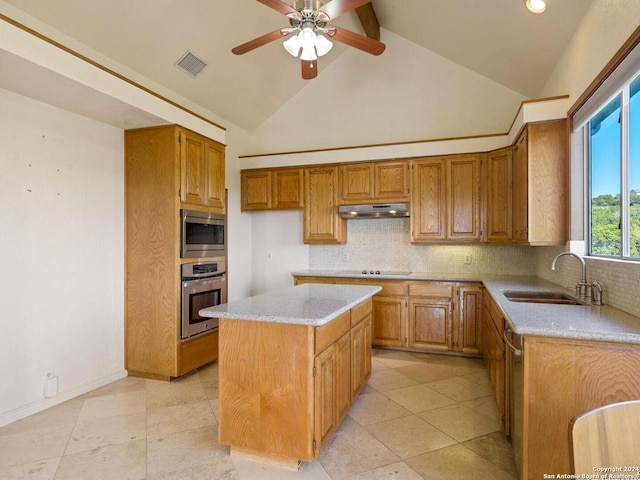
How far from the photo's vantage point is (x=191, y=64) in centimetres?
365

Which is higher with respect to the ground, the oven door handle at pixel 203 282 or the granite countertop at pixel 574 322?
the granite countertop at pixel 574 322

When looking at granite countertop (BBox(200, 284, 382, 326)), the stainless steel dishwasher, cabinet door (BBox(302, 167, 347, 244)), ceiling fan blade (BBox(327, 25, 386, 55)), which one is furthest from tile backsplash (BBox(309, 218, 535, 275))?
ceiling fan blade (BBox(327, 25, 386, 55))

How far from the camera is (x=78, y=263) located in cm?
317

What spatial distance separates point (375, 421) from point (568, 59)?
3.19 metres

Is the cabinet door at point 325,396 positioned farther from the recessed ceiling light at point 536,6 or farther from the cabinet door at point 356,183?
the recessed ceiling light at point 536,6

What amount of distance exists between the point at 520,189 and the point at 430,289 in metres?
1.42

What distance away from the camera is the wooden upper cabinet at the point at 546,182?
2914mm

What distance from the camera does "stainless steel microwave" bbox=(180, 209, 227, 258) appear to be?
3482mm

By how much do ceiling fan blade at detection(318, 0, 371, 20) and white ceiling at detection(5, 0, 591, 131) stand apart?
4.50 ft

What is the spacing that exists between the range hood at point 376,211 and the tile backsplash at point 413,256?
0.98 feet

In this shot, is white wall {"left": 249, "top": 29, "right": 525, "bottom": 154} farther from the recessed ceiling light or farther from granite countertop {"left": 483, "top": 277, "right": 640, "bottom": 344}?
granite countertop {"left": 483, "top": 277, "right": 640, "bottom": 344}

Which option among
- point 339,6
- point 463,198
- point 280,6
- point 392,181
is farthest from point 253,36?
point 463,198

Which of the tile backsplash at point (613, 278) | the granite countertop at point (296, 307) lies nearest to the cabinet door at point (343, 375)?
the granite countertop at point (296, 307)

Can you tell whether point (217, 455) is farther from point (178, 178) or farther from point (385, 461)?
point (178, 178)
